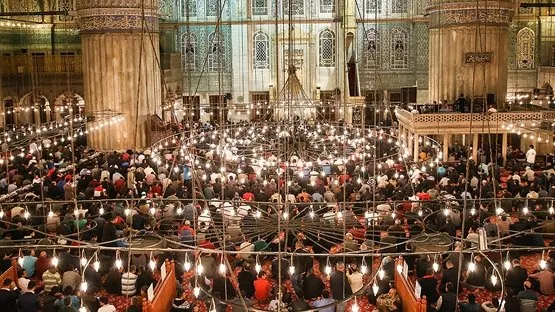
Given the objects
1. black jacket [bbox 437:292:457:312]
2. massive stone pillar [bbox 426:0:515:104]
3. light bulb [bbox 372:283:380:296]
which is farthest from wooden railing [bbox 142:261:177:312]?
massive stone pillar [bbox 426:0:515:104]

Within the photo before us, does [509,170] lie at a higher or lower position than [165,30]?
lower

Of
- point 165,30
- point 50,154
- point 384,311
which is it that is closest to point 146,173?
point 50,154

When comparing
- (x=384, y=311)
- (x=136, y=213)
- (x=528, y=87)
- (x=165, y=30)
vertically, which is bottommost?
(x=384, y=311)

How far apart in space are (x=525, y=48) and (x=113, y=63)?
16140 mm

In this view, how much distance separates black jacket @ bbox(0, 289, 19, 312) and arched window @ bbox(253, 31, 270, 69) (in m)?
20.1

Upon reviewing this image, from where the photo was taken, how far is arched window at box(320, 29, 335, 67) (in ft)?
90.8

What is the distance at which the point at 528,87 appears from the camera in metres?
26.6

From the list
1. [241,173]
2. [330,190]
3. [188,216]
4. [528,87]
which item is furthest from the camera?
[528,87]

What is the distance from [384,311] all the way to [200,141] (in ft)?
36.7

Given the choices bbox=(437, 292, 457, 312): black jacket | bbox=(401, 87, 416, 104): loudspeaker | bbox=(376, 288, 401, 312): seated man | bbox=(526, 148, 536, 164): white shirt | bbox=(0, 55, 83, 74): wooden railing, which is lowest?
bbox=(376, 288, 401, 312): seated man

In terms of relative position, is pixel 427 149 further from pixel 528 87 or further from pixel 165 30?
pixel 165 30

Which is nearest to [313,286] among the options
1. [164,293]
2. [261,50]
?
[164,293]

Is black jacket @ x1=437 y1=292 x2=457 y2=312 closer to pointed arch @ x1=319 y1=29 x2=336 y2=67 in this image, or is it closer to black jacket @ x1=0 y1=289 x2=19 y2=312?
black jacket @ x1=0 y1=289 x2=19 y2=312

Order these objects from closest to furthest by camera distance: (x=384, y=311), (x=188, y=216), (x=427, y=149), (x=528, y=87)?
(x=384, y=311) → (x=188, y=216) → (x=427, y=149) → (x=528, y=87)
